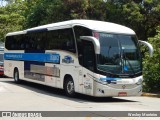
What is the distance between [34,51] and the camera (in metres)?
23.2

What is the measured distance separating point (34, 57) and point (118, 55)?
23.6ft

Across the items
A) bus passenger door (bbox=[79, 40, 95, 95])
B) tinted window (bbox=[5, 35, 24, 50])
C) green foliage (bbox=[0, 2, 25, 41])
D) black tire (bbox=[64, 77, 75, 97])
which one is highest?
green foliage (bbox=[0, 2, 25, 41])

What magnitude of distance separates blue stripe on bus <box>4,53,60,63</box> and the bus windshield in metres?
3.51

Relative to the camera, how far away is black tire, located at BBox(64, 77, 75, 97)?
60.9 ft

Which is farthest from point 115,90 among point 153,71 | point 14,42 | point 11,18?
point 11,18

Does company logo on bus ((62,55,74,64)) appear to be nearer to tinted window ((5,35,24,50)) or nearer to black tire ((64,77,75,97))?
black tire ((64,77,75,97))

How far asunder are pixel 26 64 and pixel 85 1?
41.9ft

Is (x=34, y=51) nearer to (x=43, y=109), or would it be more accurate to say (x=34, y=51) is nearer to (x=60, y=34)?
(x=60, y=34)

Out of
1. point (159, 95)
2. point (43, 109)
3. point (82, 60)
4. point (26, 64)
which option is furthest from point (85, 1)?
point (43, 109)

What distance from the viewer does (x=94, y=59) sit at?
16797 mm

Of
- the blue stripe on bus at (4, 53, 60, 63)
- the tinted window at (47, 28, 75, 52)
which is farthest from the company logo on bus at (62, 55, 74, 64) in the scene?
the blue stripe on bus at (4, 53, 60, 63)

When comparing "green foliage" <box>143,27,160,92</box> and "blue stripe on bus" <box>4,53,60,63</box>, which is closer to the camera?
"blue stripe on bus" <box>4,53,60,63</box>

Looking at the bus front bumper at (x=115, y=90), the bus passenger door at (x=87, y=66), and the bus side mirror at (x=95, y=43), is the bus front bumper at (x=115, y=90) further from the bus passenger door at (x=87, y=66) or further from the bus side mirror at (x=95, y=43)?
the bus side mirror at (x=95, y=43)

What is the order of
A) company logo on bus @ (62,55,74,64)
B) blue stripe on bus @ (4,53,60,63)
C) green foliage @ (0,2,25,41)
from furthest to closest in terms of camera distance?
1. green foliage @ (0,2,25,41)
2. blue stripe on bus @ (4,53,60,63)
3. company logo on bus @ (62,55,74,64)
